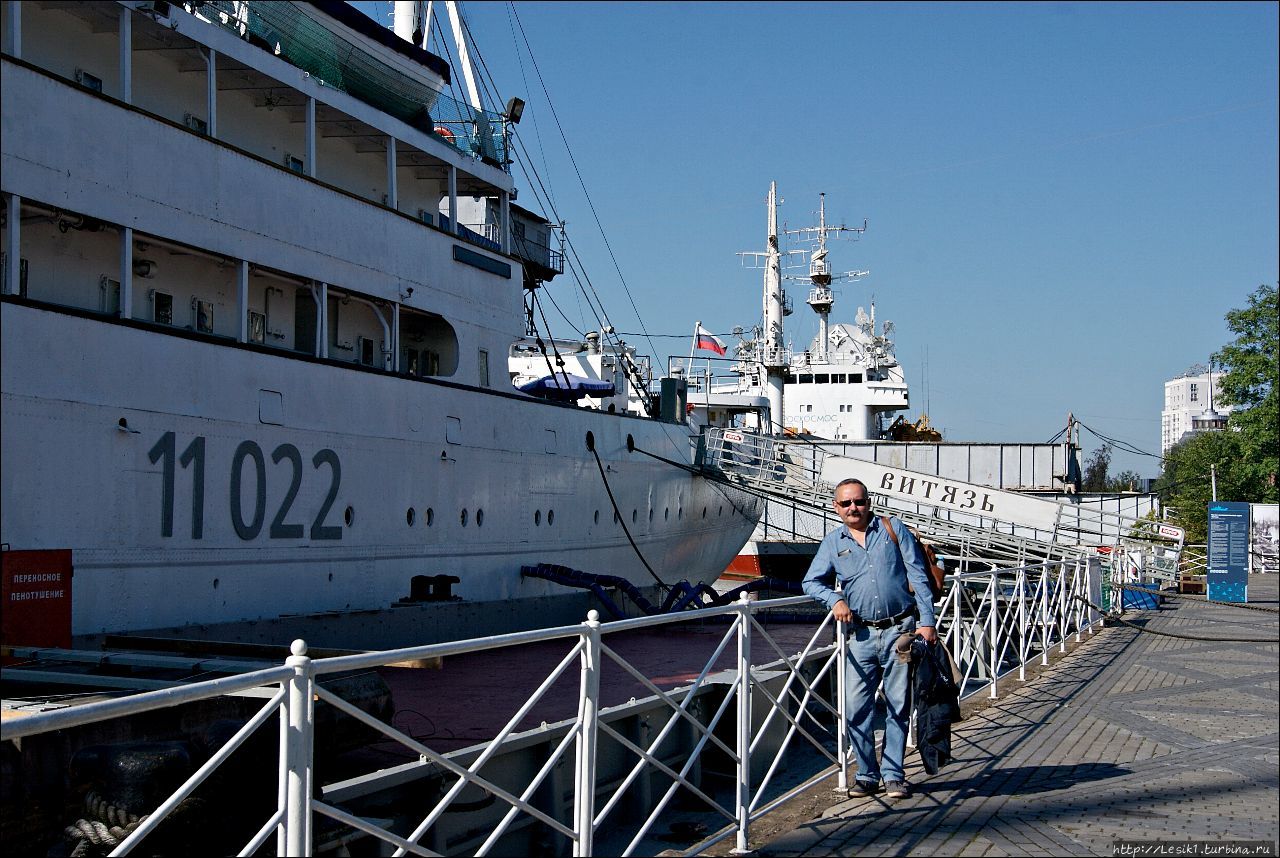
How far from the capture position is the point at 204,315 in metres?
13.5

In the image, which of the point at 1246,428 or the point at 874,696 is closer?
the point at 874,696

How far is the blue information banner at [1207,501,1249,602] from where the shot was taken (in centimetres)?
1403

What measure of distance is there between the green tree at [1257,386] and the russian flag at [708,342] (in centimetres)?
2329

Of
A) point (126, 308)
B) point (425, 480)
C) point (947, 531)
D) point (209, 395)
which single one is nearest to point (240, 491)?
point (209, 395)

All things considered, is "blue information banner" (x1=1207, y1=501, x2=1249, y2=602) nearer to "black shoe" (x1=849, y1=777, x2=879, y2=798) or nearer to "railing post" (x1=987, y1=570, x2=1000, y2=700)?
"railing post" (x1=987, y1=570, x2=1000, y2=700)

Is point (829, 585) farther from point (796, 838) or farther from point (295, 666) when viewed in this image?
point (295, 666)

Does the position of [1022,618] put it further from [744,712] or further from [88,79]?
[88,79]

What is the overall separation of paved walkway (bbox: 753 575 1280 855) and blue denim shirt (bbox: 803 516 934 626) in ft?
3.80

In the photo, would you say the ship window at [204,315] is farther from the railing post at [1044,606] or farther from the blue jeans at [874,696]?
the railing post at [1044,606]

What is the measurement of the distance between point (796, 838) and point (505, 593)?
435 inches

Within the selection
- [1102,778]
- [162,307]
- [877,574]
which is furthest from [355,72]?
[1102,778]

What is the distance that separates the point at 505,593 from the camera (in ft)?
54.6

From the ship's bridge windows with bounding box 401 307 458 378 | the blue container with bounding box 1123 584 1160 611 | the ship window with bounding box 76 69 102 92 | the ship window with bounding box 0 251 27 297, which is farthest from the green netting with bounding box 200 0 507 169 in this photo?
the blue container with bounding box 1123 584 1160 611

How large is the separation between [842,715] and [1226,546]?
997 cm
